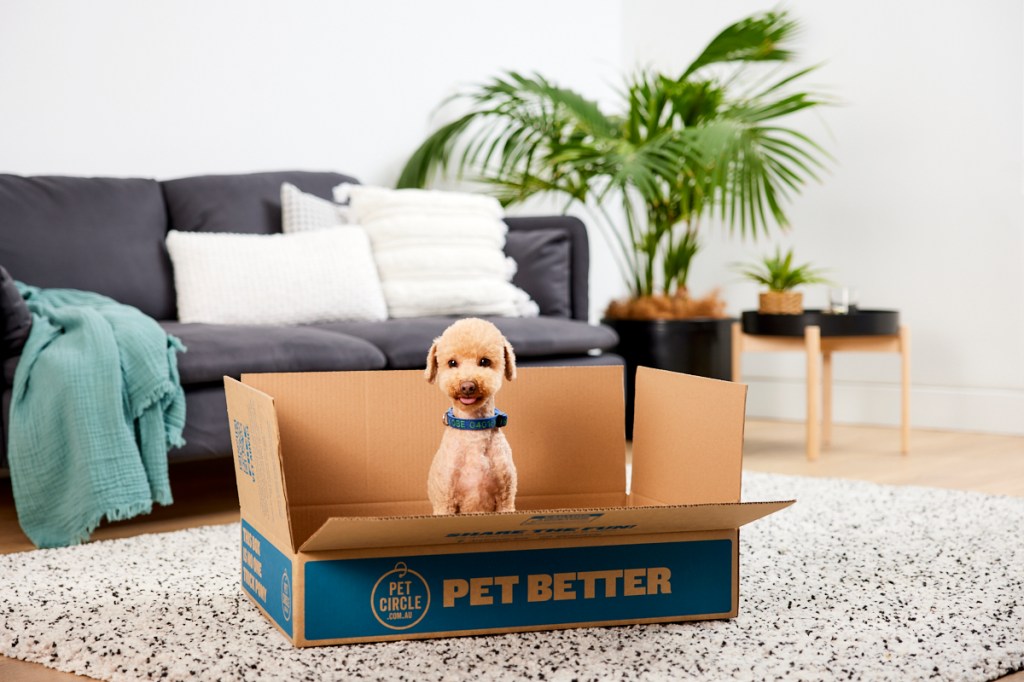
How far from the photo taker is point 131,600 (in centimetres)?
165

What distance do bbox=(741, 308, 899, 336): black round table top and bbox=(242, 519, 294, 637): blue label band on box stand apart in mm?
2039

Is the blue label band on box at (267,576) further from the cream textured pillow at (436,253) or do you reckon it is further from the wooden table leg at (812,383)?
the wooden table leg at (812,383)

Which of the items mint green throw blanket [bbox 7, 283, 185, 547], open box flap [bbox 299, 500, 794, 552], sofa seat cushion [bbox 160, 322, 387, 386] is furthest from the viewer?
sofa seat cushion [bbox 160, 322, 387, 386]

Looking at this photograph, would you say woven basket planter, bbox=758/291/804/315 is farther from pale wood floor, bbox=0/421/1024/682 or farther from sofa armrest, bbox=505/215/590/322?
sofa armrest, bbox=505/215/590/322

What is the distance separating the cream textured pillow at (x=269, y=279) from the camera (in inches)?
110

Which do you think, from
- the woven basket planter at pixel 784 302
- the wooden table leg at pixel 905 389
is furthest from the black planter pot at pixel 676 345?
the wooden table leg at pixel 905 389

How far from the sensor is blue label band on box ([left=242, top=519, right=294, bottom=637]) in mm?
1386

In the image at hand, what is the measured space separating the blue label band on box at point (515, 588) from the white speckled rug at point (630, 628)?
0.03 meters

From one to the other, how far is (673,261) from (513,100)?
2.51 feet

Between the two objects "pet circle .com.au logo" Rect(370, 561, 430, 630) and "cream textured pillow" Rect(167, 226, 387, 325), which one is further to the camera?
"cream textured pillow" Rect(167, 226, 387, 325)

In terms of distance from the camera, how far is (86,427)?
2131 mm

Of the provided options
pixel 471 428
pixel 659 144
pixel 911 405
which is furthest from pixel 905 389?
pixel 471 428

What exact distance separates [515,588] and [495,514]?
157mm

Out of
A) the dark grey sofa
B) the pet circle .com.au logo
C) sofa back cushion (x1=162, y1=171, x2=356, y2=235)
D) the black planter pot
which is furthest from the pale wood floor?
the pet circle .com.au logo
